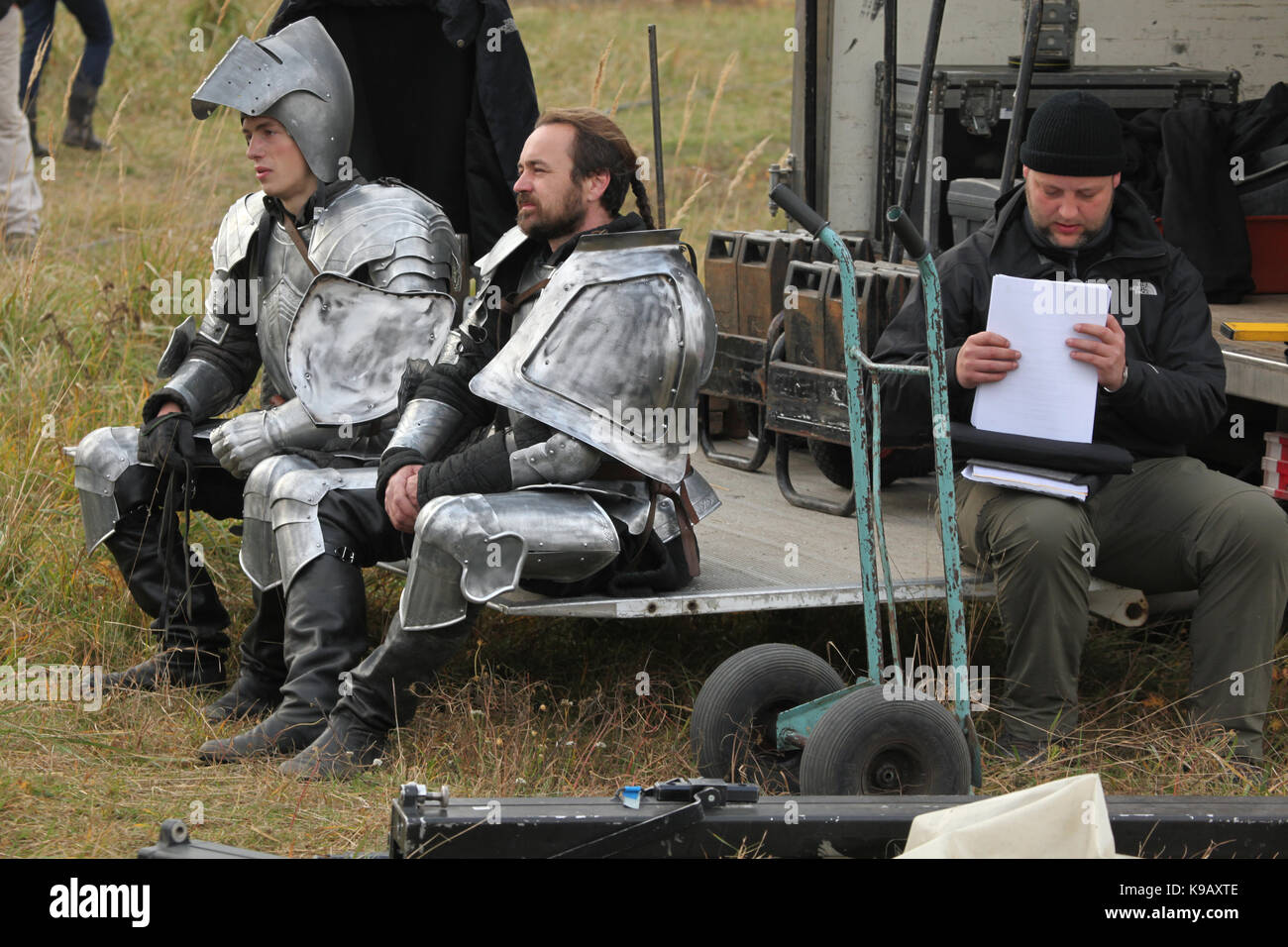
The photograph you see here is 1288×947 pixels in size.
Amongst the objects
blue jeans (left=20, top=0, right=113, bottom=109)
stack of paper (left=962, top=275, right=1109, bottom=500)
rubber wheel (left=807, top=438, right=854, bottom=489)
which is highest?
blue jeans (left=20, top=0, right=113, bottom=109)

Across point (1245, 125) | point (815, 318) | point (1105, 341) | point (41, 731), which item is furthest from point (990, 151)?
point (41, 731)

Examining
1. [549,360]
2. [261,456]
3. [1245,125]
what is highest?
[1245,125]

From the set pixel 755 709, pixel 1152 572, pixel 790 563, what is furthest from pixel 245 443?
pixel 1152 572

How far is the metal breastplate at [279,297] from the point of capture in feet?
15.6

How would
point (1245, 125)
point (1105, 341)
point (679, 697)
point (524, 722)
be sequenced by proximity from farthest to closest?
point (1245, 125) < point (679, 697) < point (524, 722) < point (1105, 341)

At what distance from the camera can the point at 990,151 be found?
5879 millimetres

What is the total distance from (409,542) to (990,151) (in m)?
2.58

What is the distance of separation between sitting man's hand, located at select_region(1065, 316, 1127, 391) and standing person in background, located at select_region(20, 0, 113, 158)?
7.82 meters

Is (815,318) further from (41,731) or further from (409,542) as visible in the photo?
(41,731)

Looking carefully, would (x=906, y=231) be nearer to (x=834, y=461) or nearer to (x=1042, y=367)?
(x=1042, y=367)

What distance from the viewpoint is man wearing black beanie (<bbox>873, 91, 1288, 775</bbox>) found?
416 cm

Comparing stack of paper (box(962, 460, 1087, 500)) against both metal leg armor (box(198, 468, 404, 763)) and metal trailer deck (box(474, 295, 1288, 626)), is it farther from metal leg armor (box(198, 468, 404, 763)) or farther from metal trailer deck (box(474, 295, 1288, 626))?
metal leg armor (box(198, 468, 404, 763))

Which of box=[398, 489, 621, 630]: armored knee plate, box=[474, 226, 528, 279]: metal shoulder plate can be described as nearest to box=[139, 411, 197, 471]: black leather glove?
box=[474, 226, 528, 279]: metal shoulder plate

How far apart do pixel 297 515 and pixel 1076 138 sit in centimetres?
206
